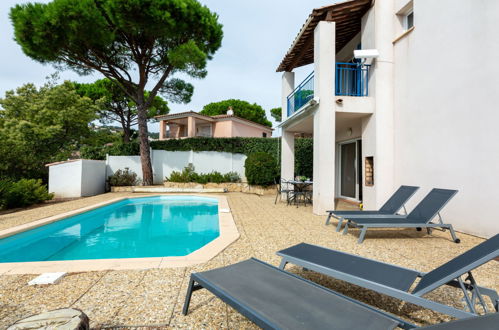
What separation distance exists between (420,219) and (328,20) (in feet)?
20.5

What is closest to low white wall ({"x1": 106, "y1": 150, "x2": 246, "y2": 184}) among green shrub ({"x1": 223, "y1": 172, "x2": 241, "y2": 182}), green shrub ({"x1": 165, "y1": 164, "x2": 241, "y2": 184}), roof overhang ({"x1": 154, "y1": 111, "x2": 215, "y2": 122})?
green shrub ({"x1": 223, "y1": 172, "x2": 241, "y2": 182})

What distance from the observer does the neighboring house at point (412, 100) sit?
211 inches

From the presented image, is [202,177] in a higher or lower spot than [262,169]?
lower

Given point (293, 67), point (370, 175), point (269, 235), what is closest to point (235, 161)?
point (293, 67)

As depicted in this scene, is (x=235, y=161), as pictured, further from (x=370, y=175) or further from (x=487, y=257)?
(x=487, y=257)

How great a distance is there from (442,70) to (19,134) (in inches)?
739

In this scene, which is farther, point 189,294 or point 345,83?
point 345,83

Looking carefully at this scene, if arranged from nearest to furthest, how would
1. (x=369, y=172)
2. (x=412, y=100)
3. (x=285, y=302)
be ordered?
1. (x=285, y=302)
2. (x=412, y=100)
3. (x=369, y=172)

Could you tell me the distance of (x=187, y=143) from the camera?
691 inches

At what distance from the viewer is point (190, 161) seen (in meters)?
17.3

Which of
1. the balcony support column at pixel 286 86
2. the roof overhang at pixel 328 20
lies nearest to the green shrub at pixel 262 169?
the balcony support column at pixel 286 86

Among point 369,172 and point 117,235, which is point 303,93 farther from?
point 117,235

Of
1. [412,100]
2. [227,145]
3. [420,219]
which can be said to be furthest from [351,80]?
[227,145]

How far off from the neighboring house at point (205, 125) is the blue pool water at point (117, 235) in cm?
1458
